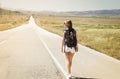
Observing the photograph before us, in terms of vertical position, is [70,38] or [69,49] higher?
[70,38]

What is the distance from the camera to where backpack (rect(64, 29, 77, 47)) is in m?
9.09

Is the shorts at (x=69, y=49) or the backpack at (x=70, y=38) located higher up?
the backpack at (x=70, y=38)

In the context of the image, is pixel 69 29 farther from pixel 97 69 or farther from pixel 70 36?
pixel 97 69

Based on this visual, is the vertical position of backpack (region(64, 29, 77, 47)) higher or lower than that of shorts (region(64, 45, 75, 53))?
higher

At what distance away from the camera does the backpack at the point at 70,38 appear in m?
9.09

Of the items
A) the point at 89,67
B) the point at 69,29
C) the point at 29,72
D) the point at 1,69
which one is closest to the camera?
the point at 69,29

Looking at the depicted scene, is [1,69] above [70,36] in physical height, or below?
below

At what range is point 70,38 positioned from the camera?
30.0ft

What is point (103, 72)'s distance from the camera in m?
10.6

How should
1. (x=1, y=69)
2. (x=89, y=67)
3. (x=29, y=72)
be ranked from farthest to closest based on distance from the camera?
(x=89, y=67) < (x=1, y=69) < (x=29, y=72)

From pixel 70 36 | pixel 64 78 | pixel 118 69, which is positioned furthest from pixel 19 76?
pixel 118 69

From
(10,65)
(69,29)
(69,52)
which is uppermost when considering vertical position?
(69,29)

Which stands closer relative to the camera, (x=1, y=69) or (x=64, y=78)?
(x=64, y=78)

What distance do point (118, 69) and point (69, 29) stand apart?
3.48 m
